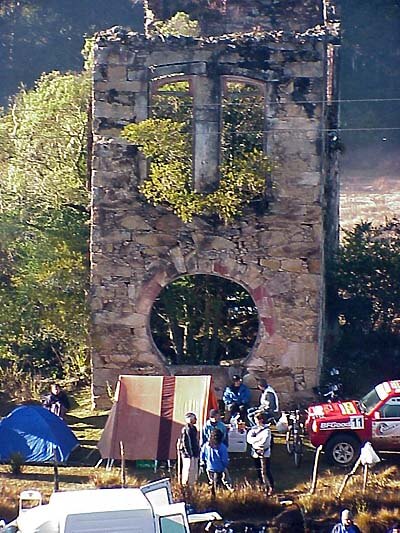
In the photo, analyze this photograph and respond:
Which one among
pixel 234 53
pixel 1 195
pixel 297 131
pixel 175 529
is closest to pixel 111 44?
pixel 234 53

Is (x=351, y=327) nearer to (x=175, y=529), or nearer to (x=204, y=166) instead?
(x=204, y=166)

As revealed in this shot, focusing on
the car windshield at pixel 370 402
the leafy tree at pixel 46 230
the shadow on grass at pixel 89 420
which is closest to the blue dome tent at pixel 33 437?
the shadow on grass at pixel 89 420

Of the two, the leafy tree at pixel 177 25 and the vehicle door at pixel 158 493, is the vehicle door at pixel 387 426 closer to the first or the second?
the vehicle door at pixel 158 493

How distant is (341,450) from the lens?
14141 mm

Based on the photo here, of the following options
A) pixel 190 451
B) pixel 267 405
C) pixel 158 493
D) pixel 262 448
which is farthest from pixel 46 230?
pixel 158 493

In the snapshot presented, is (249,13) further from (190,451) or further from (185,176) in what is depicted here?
(190,451)

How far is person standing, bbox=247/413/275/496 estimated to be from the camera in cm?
1323

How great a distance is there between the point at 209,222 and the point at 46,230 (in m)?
3.25

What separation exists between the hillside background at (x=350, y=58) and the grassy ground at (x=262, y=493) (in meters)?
23.8

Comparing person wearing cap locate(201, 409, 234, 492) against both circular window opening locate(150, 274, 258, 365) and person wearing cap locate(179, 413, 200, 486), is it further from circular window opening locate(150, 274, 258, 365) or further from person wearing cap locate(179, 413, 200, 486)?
circular window opening locate(150, 274, 258, 365)

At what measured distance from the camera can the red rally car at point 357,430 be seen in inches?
553

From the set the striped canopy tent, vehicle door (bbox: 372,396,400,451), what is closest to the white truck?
the striped canopy tent

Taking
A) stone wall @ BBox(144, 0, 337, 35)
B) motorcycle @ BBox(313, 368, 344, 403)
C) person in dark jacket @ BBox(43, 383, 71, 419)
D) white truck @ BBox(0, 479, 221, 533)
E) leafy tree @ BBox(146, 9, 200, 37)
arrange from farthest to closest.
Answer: stone wall @ BBox(144, 0, 337, 35), leafy tree @ BBox(146, 9, 200, 37), motorcycle @ BBox(313, 368, 344, 403), person in dark jacket @ BBox(43, 383, 71, 419), white truck @ BBox(0, 479, 221, 533)

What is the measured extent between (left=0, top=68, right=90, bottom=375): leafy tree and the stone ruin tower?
1.12m
